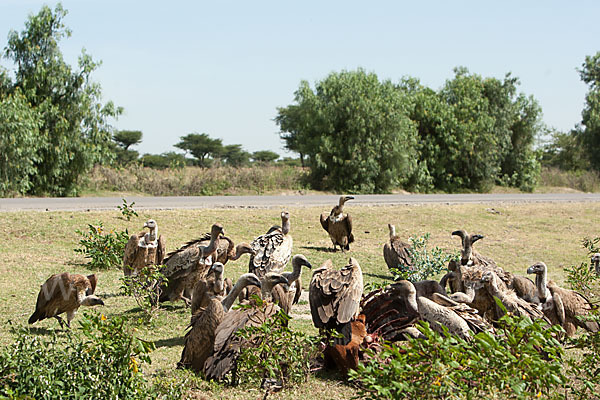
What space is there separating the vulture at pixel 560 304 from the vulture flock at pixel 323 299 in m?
0.01

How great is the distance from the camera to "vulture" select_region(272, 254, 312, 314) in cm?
768

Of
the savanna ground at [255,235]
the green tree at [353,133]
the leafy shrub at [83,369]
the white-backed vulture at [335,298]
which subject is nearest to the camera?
the leafy shrub at [83,369]

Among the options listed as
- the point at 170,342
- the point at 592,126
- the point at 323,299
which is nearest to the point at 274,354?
the point at 323,299

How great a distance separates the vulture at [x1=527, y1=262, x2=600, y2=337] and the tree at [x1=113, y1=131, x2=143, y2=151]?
167ft

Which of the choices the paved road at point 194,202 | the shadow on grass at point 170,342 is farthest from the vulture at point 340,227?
the shadow on grass at point 170,342

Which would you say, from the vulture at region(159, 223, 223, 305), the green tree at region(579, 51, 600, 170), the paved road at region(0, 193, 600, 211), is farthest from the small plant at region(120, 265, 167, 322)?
the green tree at region(579, 51, 600, 170)

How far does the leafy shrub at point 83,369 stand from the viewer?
4.77 meters

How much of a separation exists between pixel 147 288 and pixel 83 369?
3314mm

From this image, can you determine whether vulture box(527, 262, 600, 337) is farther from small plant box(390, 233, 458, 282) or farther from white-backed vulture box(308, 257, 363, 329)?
small plant box(390, 233, 458, 282)

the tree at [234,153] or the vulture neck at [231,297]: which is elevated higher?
the tree at [234,153]

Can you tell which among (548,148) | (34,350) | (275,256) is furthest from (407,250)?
(548,148)

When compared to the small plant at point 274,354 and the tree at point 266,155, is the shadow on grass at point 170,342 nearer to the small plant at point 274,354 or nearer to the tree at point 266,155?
the small plant at point 274,354

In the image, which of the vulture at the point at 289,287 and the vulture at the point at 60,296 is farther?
the vulture at the point at 289,287

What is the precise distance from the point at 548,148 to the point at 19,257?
194 ft
